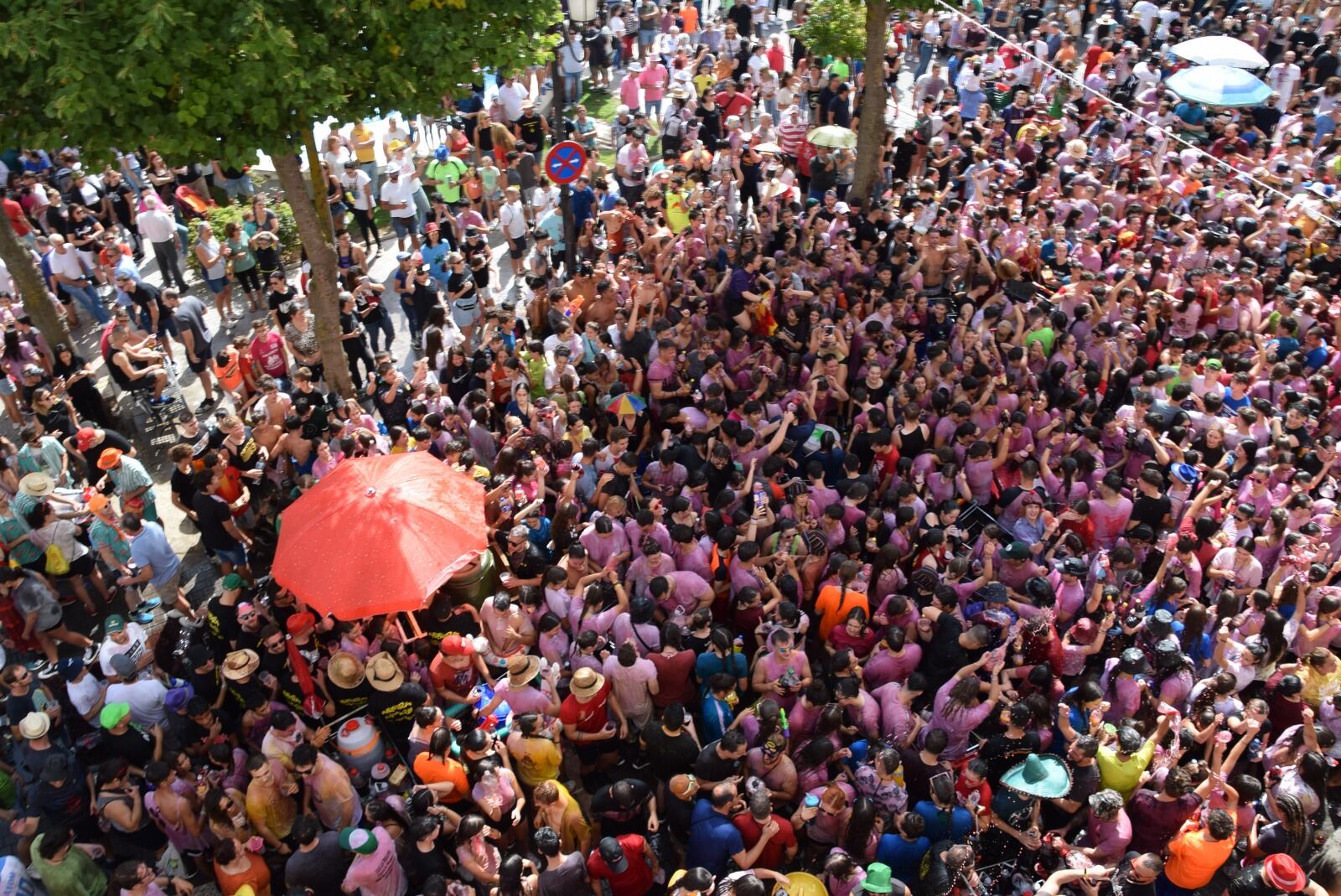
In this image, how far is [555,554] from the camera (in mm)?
8398

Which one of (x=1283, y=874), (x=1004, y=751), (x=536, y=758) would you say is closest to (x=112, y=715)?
(x=536, y=758)

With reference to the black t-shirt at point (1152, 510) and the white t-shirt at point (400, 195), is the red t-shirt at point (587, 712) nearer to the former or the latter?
the black t-shirt at point (1152, 510)

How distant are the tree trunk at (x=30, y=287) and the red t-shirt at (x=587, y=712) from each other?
9362 mm

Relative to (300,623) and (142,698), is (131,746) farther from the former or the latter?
(300,623)

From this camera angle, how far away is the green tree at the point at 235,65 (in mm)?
7266

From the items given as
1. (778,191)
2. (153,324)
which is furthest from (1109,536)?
(153,324)

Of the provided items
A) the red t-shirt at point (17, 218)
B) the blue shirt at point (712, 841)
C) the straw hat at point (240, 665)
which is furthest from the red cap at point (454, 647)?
the red t-shirt at point (17, 218)

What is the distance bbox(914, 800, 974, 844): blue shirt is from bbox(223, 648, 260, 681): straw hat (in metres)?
4.55

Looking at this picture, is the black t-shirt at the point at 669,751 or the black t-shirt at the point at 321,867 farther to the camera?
the black t-shirt at the point at 669,751

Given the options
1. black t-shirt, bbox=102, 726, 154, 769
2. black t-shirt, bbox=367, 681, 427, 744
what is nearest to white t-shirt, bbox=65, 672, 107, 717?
black t-shirt, bbox=102, 726, 154, 769

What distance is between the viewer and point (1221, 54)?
16.4 m

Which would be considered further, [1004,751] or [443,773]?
[1004,751]

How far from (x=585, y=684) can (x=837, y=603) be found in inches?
78.3

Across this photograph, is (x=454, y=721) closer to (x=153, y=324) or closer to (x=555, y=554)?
(x=555, y=554)
